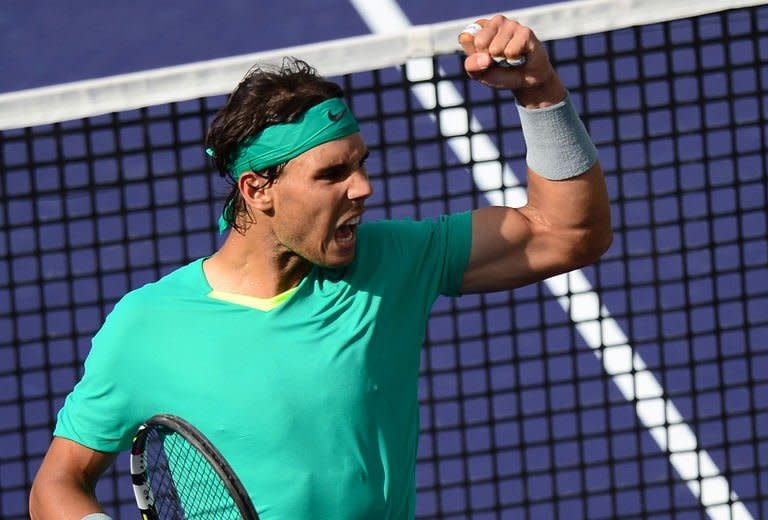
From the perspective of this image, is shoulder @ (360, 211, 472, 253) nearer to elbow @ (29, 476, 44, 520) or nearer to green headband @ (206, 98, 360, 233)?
green headband @ (206, 98, 360, 233)

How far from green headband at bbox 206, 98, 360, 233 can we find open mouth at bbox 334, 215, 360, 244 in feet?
0.47


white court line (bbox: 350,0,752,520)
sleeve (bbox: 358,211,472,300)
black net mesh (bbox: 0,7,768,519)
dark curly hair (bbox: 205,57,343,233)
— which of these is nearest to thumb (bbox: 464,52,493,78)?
dark curly hair (bbox: 205,57,343,233)

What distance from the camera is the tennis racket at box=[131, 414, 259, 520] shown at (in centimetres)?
280

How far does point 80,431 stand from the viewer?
299 cm

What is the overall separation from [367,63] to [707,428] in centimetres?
361

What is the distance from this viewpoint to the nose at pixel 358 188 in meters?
2.85

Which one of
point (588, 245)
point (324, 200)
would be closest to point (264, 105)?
point (324, 200)

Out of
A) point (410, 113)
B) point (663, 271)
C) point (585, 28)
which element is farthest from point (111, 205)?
point (585, 28)

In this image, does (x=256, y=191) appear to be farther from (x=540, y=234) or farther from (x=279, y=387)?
(x=540, y=234)

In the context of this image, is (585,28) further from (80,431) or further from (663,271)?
(663,271)

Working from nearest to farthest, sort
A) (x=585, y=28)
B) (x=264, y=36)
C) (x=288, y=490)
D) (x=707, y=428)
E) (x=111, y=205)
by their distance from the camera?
(x=288, y=490), (x=585, y=28), (x=707, y=428), (x=111, y=205), (x=264, y=36)

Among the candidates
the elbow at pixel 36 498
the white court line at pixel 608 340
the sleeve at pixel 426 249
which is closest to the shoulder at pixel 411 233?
the sleeve at pixel 426 249

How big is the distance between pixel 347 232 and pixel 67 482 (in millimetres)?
660

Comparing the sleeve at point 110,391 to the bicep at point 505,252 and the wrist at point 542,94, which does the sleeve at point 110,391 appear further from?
the wrist at point 542,94
